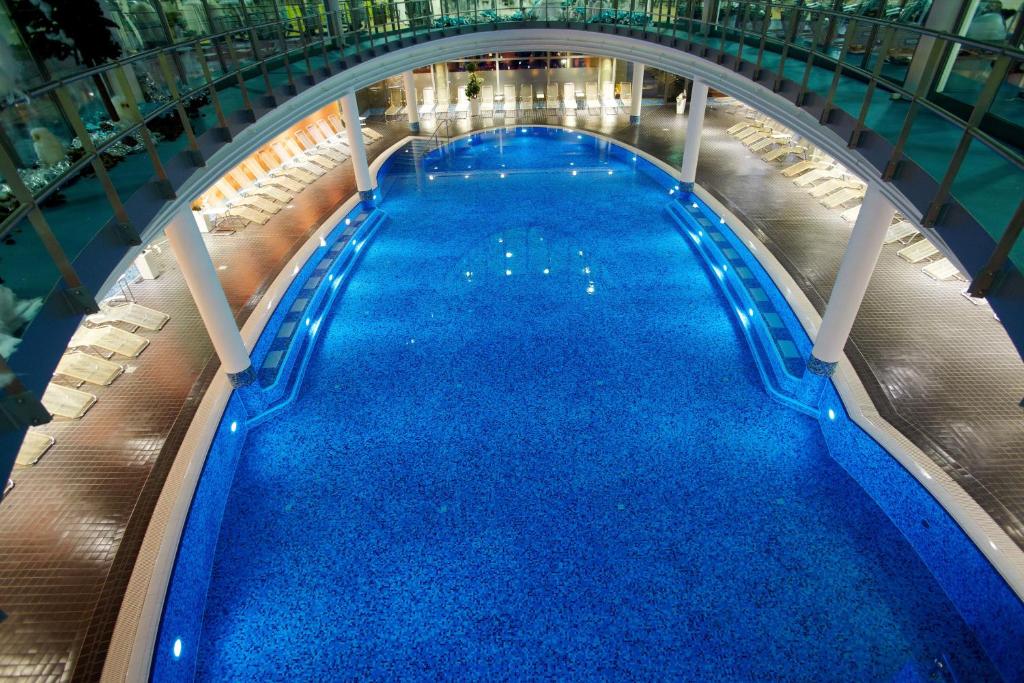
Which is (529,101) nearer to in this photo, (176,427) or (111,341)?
(111,341)

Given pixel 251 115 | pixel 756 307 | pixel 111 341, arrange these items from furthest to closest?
pixel 756 307 < pixel 111 341 < pixel 251 115

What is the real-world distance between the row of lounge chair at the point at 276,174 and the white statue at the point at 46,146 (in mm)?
6347

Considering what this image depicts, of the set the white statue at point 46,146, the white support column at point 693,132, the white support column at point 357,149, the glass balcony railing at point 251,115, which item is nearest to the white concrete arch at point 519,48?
the glass balcony railing at point 251,115

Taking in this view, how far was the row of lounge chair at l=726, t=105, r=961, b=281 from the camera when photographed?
706 cm

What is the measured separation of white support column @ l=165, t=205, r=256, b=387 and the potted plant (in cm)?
1223

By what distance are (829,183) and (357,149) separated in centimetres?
828

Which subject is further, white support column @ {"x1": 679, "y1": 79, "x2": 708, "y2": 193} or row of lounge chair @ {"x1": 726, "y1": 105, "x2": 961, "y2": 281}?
white support column @ {"x1": 679, "y1": 79, "x2": 708, "y2": 193}

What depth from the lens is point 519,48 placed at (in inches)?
468

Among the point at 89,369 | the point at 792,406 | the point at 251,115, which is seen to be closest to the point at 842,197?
the point at 792,406

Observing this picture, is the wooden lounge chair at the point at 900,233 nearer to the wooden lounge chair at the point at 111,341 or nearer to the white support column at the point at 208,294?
the white support column at the point at 208,294

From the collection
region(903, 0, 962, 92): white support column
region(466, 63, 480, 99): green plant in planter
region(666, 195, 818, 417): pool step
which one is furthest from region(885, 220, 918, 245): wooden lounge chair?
region(466, 63, 480, 99): green plant in planter

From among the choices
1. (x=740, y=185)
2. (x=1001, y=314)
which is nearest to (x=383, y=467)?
(x=1001, y=314)

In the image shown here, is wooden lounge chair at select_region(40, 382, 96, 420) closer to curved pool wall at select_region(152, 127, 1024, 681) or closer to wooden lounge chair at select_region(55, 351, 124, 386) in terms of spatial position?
wooden lounge chair at select_region(55, 351, 124, 386)

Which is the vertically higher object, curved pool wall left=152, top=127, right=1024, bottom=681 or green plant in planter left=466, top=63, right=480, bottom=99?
green plant in planter left=466, top=63, right=480, bottom=99
